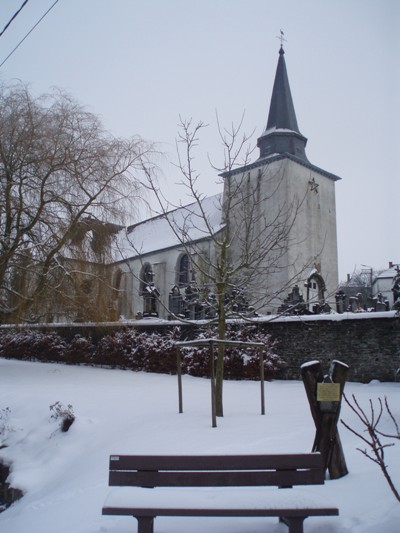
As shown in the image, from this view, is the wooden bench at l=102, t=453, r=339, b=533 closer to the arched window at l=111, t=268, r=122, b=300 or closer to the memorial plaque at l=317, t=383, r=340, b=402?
the memorial plaque at l=317, t=383, r=340, b=402

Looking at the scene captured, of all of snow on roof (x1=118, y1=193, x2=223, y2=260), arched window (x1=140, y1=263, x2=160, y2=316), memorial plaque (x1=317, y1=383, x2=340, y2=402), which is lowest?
memorial plaque (x1=317, y1=383, x2=340, y2=402)

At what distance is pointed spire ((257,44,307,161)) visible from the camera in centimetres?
2842

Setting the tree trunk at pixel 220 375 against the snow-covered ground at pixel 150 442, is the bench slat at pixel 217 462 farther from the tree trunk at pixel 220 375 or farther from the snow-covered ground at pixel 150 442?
the tree trunk at pixel 220 375

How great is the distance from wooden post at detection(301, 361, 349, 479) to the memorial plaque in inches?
1.4

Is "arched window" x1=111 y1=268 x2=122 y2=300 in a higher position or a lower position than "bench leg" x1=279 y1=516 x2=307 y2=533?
higher

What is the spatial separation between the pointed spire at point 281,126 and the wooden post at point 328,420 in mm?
24648

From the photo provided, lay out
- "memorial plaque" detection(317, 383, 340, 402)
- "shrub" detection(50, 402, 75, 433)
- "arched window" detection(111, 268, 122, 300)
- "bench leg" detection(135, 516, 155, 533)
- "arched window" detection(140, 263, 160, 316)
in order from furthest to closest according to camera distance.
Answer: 1. "arched window" detection(111, 268, 122, 300)
2. "arched window" detection(140, 263, 160, 316)
3. "shrub" detection(50, 402, 75, 433)
4. "memorial plaque" detection(317, 383, 340, 402)
5. "bench leg" detection(135, 516, 155, 533)

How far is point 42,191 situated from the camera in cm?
1311

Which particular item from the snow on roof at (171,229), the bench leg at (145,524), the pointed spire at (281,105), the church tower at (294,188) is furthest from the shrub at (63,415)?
the pointed spire at (281,105)

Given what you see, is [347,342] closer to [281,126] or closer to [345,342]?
[345,342]

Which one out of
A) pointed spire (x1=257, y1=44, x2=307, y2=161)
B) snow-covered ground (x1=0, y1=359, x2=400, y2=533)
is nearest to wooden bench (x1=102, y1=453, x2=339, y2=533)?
snow-covered ground (x1=0, y1=359, x2=400, y2=533)

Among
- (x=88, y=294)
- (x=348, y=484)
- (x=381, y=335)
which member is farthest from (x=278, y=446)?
(x=88, y=294)

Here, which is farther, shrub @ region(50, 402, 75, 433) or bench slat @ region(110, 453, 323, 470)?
shrub @ region(50, 402, 75, 433)

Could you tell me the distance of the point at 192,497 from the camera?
371cm
